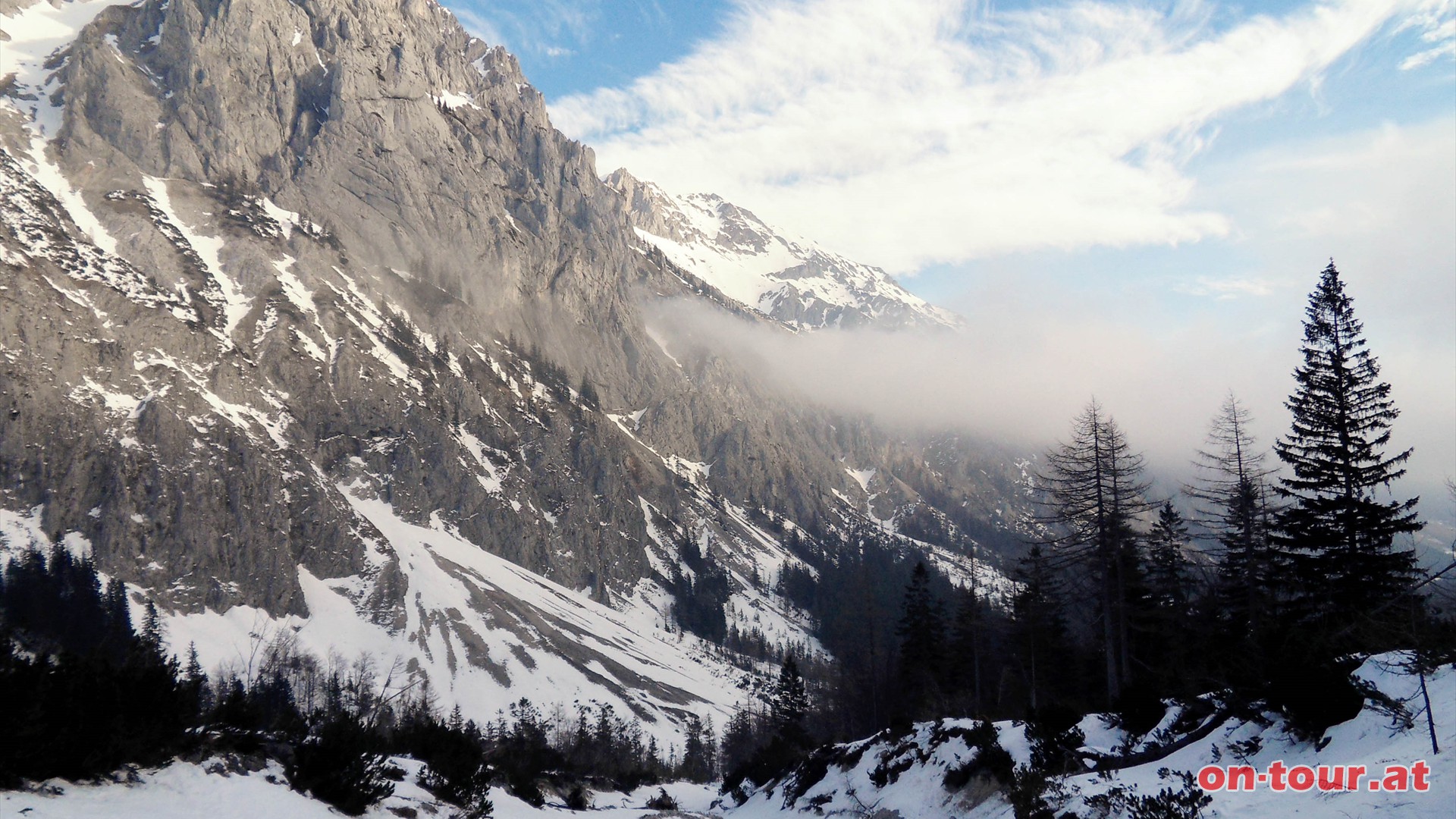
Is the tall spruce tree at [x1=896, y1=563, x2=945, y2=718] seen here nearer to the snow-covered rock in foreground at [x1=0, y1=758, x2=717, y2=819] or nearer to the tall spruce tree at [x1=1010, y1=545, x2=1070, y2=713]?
the tall spruce tree at [x1=1010, y1=545, x2=1070, y2=713]

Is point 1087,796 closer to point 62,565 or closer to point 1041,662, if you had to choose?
point 1041,662

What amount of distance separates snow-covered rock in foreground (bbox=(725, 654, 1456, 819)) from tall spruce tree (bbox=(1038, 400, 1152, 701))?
12148mm

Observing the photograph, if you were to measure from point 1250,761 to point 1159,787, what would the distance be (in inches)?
62.2

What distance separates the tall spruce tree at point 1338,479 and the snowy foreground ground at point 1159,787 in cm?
1650

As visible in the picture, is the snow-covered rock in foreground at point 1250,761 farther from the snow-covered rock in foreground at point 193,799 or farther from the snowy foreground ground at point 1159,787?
the snow-covered rock in foreground at point 193,799

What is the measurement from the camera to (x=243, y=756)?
48.1ft

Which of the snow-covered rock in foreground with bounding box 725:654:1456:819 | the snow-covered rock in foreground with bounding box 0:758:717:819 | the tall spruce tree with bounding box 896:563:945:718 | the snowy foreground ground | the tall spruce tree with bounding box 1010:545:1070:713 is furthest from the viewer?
the tall spruce tree with bounding box 896:563:945:718

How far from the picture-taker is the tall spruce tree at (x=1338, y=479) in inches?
1125

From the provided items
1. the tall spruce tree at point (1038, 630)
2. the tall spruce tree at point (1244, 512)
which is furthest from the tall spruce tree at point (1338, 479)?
the tall spruce tree at point (1038, 630)

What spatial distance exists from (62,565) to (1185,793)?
443 feet

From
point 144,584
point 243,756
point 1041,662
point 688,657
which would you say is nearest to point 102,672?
point 243,756

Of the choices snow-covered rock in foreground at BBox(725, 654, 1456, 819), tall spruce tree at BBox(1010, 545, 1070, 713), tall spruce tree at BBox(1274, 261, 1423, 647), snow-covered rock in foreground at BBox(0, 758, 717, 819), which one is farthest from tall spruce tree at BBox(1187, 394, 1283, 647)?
snow-covered rock in foreground at BBox(0, 758, 717, 819)

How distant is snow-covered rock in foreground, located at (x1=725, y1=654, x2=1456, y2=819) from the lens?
9.47m

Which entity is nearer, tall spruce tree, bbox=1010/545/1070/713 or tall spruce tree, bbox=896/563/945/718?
tall spruce tree, bbox=1010/545/1070/713
